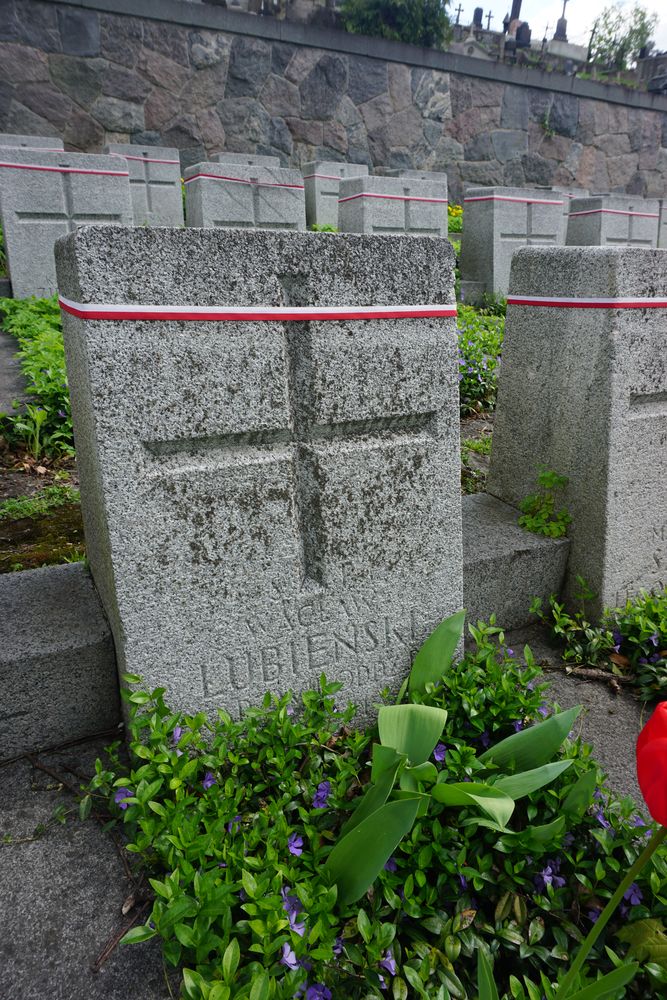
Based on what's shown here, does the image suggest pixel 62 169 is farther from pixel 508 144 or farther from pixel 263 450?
pixel 508 144

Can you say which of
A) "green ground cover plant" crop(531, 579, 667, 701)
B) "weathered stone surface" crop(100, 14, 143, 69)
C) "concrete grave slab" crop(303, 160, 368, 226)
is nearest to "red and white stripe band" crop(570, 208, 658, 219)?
"concrete grave slab" crop(303, 160, 368, 226)

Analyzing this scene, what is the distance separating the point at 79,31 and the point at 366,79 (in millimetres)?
5200

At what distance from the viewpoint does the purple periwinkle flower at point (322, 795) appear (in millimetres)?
1488

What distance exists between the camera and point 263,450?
158 cm

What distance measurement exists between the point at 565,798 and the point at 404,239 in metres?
1.29

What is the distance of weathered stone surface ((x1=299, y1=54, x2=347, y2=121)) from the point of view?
12.6m

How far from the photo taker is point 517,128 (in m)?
14.8

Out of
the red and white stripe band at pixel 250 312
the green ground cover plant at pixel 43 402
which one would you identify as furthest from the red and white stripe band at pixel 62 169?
the red and white stripe band at pixel 250 312

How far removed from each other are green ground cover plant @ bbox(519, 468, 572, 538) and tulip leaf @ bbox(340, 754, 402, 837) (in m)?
1.19

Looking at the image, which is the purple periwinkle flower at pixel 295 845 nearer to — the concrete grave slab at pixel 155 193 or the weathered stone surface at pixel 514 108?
the concrete grave slab at pixel 155 193

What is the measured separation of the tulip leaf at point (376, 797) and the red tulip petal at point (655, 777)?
63cm

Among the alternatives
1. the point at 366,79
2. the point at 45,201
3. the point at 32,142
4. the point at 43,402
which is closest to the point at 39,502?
the point at 43,402

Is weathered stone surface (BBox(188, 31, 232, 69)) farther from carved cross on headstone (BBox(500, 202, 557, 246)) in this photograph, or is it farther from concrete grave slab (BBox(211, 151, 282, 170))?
carved cross on headstone (BBox(500, 202, 557, 246))

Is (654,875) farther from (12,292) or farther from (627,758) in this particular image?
(12,292)
